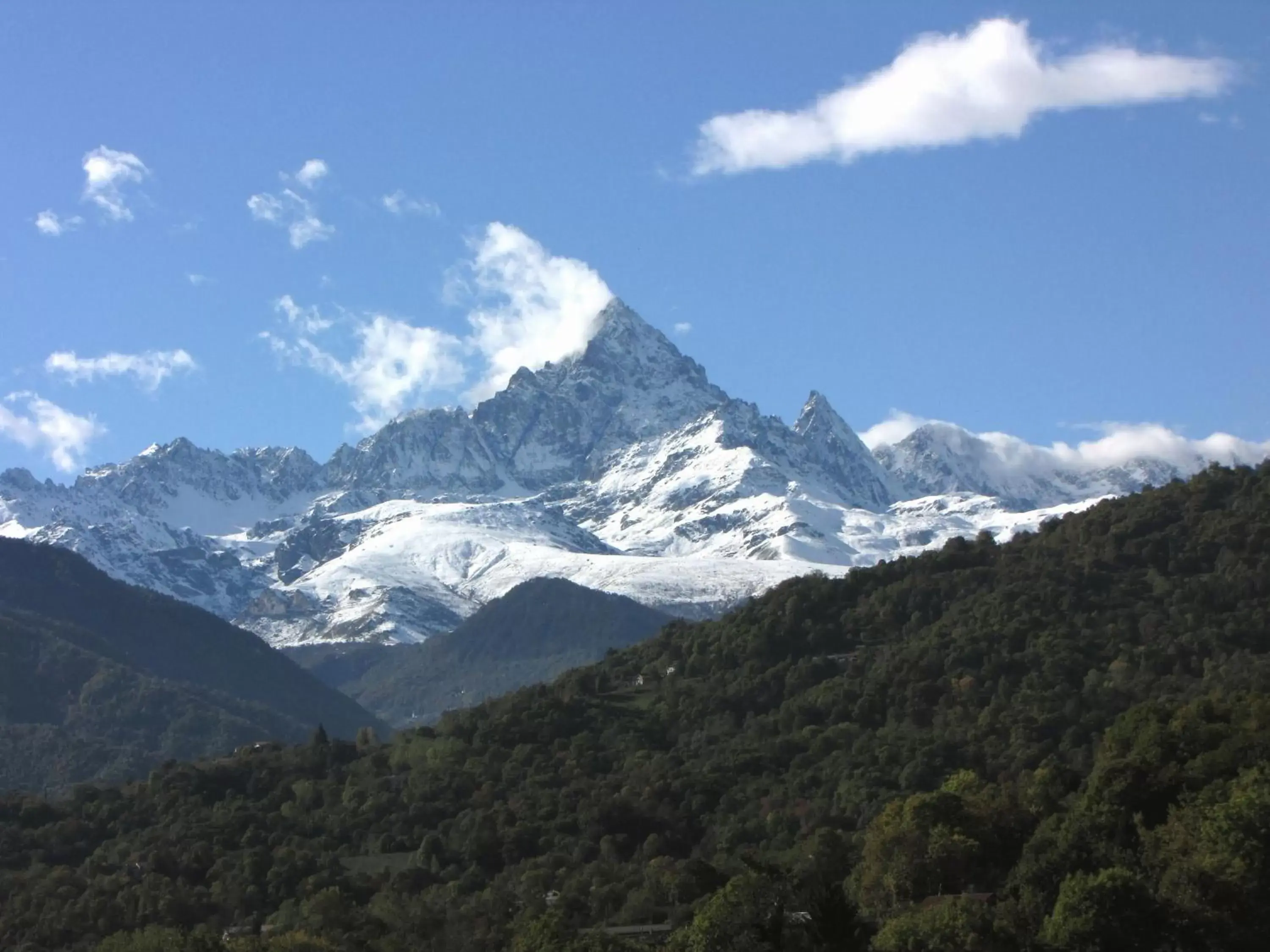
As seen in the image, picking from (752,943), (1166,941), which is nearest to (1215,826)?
(1166,941)

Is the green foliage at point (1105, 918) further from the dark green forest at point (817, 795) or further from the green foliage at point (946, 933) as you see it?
the green foliage at point (946, 933)

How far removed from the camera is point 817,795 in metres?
101

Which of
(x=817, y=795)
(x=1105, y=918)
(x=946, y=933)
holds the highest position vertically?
(x=817, y=795)

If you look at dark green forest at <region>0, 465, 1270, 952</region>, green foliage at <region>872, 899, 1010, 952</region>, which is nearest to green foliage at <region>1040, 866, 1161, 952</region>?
dark green forest at <region>0, 465, 1270, 952</region>

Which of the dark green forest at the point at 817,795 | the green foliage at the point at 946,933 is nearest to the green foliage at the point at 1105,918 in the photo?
the dark green forest at the point at 817,795

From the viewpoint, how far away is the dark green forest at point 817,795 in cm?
6962

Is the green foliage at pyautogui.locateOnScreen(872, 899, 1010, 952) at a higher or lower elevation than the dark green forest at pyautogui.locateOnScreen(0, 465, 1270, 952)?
lower

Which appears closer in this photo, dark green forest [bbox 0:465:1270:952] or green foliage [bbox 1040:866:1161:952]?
green foliage [bbox 1040:866:1161:952]

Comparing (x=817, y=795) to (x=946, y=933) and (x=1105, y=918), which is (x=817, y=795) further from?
(x=1105, y=918)

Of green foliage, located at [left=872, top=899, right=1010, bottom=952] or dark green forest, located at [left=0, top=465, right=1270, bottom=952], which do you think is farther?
dark green forest, located at [left=0, top=465, right=1270, bottom=952]

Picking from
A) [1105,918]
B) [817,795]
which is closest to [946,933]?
[1105,918]

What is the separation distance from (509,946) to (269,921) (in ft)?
63.5

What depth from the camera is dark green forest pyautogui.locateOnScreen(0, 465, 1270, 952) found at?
69625 millimetres

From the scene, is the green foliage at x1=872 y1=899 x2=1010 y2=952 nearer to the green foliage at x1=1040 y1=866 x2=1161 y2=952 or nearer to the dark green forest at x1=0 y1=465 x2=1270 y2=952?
the dark green forest at x1=0 y1=465 x2=1270 y2=952
